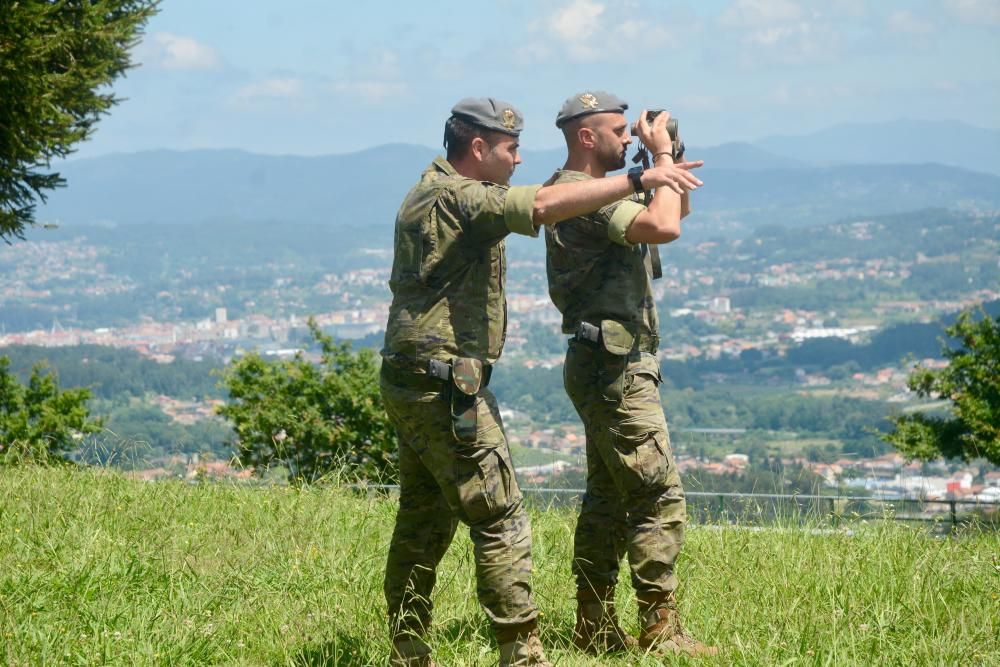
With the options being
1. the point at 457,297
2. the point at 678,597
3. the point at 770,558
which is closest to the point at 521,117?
the point at 457,297

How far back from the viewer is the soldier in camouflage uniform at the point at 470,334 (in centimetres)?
385

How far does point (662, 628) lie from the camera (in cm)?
439

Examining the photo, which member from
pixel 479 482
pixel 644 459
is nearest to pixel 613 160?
pixel 644 459

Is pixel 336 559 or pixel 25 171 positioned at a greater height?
pixel 25 171

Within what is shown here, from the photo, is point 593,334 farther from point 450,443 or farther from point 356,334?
point 356,334

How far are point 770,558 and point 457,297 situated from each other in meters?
2.33

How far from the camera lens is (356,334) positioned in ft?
499

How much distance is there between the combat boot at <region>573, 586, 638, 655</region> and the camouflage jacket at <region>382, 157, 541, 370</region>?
1216 millimetres

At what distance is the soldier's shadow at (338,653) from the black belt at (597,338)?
4.51 ft

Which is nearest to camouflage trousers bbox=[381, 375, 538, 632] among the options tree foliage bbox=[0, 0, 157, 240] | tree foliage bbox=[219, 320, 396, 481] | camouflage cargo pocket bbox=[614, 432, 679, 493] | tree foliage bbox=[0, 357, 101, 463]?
camouflage cargo pocket bbox=[614, 432, 679, 493]

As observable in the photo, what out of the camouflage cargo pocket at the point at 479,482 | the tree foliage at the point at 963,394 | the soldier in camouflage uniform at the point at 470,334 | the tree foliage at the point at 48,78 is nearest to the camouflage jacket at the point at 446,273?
the soldier in camouflage uniform at the point at 470,334

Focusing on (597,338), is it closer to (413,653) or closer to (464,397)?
(464,397)

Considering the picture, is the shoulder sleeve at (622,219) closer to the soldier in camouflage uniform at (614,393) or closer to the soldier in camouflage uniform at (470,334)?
the soldier in camouflage uniform at (614,393)

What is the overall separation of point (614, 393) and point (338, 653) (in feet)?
4.55
